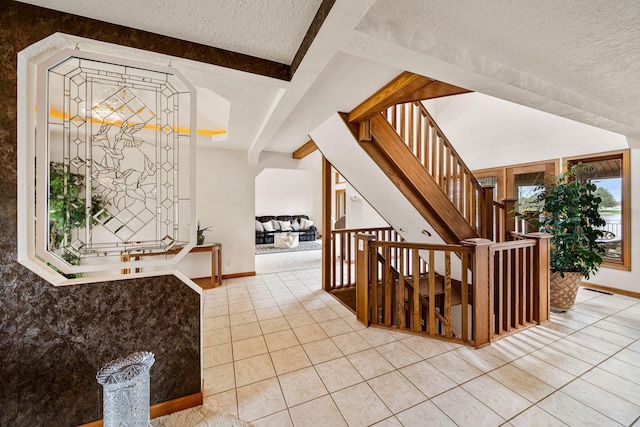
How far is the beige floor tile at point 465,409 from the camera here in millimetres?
1503

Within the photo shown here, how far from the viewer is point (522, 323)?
2.67 meters

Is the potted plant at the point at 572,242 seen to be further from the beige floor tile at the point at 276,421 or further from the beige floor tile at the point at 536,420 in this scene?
the beige floor tile at the point at 276,421

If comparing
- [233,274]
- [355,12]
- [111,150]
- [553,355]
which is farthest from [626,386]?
[233,274]

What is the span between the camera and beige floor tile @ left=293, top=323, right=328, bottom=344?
2.46 metres

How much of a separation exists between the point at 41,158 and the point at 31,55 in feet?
1.78

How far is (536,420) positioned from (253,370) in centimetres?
193

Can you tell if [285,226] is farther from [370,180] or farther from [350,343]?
[350,343]

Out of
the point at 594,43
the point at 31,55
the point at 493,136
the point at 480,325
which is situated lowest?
the point at 480,325

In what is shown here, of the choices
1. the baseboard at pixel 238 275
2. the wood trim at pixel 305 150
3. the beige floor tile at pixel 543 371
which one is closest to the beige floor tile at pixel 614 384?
the beige floor tile at pixel 543 371

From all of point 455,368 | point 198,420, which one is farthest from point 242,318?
point 455,368

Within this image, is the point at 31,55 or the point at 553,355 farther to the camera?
the point at 553,355

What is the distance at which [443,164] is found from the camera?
3.01 metres

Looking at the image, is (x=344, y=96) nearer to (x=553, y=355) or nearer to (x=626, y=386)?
(x=553, y=355)

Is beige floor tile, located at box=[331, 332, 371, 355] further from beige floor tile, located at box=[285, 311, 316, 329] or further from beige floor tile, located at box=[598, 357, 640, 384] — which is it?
beige floor tile, located at box=[598, 357, 640, 384]
